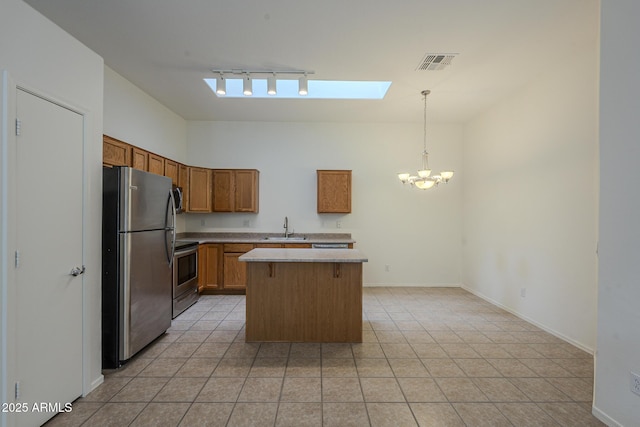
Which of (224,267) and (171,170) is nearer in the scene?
(171,170)

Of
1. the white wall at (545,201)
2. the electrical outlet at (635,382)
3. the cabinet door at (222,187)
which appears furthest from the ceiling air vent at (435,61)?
the cabinet door at (222,187)

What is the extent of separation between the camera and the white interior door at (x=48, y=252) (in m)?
1.72

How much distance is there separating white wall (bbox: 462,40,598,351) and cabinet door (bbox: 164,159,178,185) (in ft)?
16.7

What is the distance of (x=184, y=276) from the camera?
404cm

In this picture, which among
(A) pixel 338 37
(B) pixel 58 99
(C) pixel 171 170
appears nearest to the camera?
(B) pixel 58 99

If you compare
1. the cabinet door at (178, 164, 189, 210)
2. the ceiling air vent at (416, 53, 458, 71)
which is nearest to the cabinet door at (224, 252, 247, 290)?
the cabinet door at (178, 164, 189, 210)

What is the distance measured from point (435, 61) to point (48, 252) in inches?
154

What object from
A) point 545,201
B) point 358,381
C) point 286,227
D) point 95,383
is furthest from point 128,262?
point 545,201

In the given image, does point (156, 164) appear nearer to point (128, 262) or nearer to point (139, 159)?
point (139, 159)

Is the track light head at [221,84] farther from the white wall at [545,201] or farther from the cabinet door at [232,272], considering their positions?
the white wall at [545,201]

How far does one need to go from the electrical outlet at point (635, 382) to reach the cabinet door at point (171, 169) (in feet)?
17.2

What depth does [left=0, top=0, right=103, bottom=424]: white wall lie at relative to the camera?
1.61 meters

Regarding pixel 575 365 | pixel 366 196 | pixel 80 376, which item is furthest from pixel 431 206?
pixel 80 376

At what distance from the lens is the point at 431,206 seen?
5.46 m
